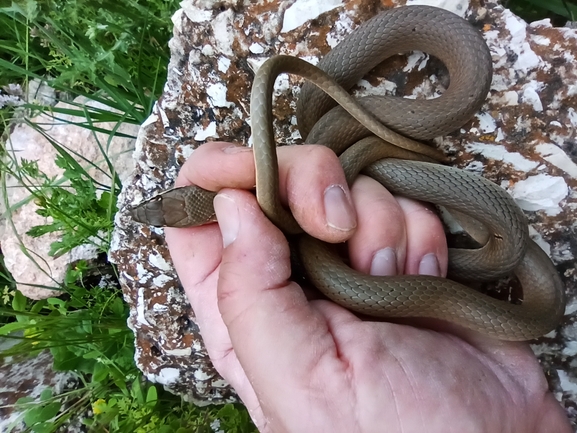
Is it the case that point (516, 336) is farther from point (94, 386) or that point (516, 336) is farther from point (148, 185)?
point (94, 386)

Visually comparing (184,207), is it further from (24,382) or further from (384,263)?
(24,382)

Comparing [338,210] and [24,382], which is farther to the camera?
[24,382]

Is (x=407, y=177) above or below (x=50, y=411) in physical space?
above

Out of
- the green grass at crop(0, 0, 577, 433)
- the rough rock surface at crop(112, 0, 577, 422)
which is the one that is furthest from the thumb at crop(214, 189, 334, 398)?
the green grass at crop(0, 0, 577, 433)

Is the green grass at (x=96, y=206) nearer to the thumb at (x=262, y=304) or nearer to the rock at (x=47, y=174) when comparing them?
the rock at (x=47, y=174)

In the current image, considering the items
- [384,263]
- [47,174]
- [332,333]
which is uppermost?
[47,174]

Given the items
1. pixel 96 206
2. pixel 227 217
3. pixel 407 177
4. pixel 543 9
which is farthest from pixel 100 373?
pixel 543 9

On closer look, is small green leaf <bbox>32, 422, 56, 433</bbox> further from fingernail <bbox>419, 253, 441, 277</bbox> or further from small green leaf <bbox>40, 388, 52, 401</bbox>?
fingernail <bbox>419, 253, 441, 277</bbox>
